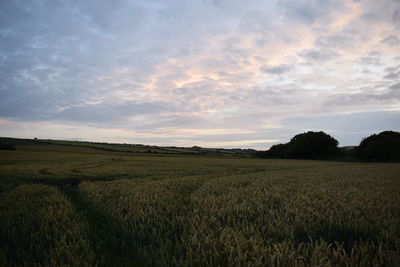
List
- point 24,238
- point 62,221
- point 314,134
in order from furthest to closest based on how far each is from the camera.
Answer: point 314,134 < point 62,221 < point 24,238

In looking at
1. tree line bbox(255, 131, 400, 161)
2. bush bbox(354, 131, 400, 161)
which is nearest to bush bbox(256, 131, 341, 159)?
tree line bbox(255, 131, 400, 161)

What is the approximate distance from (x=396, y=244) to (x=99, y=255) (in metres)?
3.85

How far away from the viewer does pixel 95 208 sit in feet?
16.6

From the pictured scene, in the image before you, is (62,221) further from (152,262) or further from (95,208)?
(152,262)

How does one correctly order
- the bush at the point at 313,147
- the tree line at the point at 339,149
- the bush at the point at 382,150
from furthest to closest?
the bush at the point at 313,147
the tree line at the point at 339,149
the bush at the point at 382,150

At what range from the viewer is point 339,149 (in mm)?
66000

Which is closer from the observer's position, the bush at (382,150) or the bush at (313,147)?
the bush at (382,150)

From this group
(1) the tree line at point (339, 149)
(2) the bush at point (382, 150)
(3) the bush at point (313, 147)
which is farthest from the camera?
(3) the bush at point (313, 147)

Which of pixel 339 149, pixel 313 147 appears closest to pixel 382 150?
pixel 339 149

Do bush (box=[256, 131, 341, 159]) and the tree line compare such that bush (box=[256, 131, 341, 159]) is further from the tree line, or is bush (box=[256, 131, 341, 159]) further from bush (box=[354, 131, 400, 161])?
bush (box=[354, 131, 400, 161])

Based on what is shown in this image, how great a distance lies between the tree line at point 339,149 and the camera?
173ft

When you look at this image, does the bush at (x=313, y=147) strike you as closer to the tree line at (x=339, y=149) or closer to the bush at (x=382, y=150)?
the tree line at (x=339, y=149)

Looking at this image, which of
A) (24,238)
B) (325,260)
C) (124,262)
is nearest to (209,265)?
(124,262)

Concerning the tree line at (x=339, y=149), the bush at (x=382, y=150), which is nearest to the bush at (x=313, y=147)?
the tree line at (x=339, y=149)
